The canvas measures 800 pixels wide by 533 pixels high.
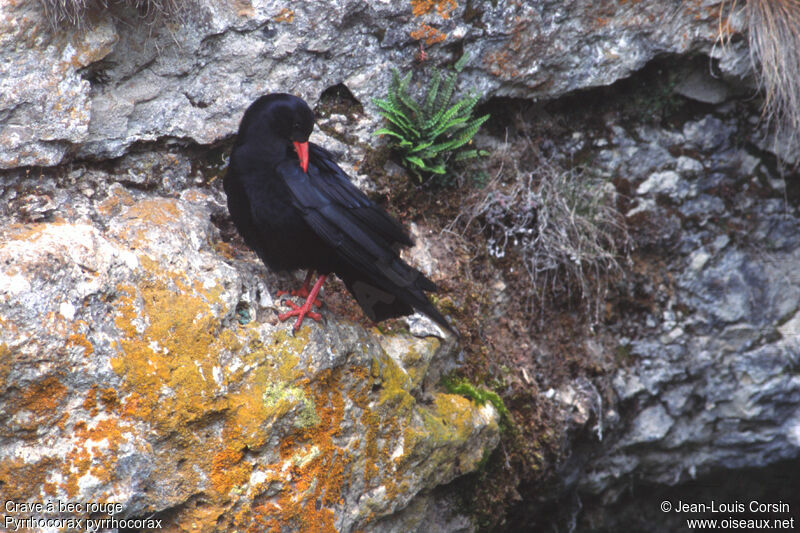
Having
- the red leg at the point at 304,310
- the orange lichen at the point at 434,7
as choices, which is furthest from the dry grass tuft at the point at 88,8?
the red leg at the point at 304,310

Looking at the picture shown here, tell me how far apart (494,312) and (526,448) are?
39.1 inches

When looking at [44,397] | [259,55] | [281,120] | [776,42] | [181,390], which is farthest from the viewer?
[776,42]

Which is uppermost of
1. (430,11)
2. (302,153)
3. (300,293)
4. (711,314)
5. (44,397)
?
(430,11)

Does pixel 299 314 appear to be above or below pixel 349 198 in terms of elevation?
below

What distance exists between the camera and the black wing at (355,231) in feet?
11.5

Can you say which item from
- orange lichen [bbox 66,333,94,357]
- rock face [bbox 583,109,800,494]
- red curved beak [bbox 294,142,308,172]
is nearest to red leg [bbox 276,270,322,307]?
red curved beak [bbox 294,142,308,172]

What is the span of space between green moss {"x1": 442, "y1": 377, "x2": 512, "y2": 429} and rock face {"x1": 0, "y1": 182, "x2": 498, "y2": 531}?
1.65 feet

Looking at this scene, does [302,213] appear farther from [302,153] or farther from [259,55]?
[259,55]

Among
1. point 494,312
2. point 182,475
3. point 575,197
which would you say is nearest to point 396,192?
point 494,312

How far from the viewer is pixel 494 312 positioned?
196 inches

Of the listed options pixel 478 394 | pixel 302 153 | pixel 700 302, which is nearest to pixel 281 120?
pixel 302 153

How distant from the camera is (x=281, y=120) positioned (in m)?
3.61

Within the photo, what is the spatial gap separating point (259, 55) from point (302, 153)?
1170 mm

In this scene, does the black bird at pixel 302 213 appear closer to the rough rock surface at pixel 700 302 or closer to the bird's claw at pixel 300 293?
the bird's claw at pixel 300 293
